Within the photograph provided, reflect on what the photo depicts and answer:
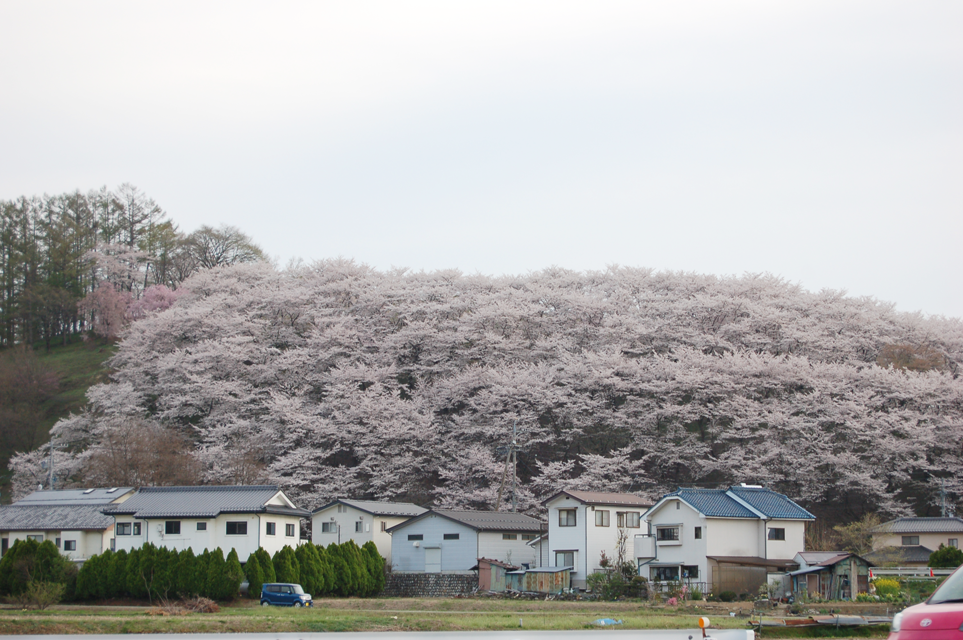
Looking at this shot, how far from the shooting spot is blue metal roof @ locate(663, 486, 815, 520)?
3148 centimetres

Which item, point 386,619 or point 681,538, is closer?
point 386,619

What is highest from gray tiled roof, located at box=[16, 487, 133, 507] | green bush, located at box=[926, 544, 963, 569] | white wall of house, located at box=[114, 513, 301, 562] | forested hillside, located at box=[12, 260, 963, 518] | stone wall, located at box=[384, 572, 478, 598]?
forested hillside, located at box=[12, 260, 963, 518]

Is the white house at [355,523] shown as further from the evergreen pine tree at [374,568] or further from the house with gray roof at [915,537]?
the house with gray roof at [915,537]

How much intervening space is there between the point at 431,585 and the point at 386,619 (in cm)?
1184

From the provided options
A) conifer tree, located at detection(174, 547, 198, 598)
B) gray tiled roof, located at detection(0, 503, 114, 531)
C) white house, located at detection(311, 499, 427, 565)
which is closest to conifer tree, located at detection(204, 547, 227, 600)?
conifer tree, located at detection(174, 547, 198, 598)

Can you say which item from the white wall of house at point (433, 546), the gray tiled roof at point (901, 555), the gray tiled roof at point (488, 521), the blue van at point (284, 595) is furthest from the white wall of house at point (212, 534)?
the gray tiled roof at point (901, 555)

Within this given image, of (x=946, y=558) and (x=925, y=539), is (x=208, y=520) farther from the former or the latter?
(x=925, y=539)

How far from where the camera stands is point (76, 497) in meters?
36.6

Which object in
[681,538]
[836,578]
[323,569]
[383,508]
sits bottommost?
[323,569]

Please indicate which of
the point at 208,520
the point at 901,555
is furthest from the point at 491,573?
the point at 901,555

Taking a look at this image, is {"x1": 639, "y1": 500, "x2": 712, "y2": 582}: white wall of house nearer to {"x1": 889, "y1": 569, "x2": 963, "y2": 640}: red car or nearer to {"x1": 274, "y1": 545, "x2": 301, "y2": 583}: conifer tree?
A: {"x1": 274, "y1": 545, "x2": 301, "y2": 583}: conifer tree

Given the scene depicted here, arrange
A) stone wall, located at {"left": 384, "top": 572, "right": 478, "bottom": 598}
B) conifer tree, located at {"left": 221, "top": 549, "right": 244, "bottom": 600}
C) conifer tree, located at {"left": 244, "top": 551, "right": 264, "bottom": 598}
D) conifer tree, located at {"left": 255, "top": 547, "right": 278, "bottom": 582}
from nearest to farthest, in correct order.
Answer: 1. conifer tree, located at {"left": 221, "top": 549, "right": 244, "bottom": 600}
2. conifer tree, located at {"left": 244, "top": 551, "right": 264, "bottom": 598}
3. conifer tree, located at {"left": 255, "top": 547, "right": 278, "bottom": 582}
4. stone wall, located at {"left": 384, "top": 572, "right": 478, "bottom": 598}

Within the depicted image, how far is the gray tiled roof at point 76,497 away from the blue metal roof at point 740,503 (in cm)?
2231

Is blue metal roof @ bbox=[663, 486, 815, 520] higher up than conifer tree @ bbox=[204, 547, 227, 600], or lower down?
higher up
